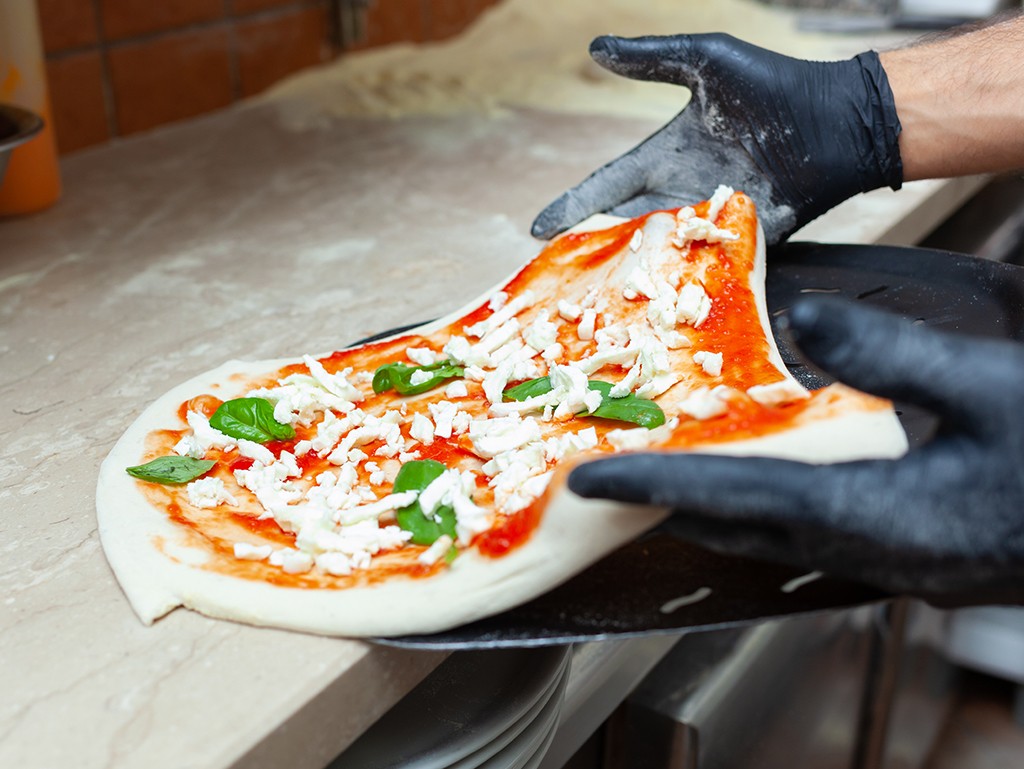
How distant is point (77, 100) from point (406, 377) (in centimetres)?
128

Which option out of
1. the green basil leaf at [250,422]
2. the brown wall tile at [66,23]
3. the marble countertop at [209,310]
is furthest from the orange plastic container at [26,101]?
the green basil leaf at [250,422]

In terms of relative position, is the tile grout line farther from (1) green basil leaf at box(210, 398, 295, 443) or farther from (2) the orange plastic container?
(1) green basil leaf at box(210, 398, 295, 443)

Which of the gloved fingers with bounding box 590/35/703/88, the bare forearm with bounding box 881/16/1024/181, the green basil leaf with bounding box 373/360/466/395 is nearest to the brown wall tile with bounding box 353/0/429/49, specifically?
the gloved fingers with bounding box 590/35/703/88

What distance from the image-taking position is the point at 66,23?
185 centimetres

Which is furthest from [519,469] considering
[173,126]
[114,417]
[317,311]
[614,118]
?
[173,126]

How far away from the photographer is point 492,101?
2250 mm

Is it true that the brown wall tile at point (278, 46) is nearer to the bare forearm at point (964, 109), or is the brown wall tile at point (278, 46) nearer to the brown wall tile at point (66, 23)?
the brown wall tile at point (66, 23)

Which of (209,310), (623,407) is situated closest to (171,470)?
(623,407)

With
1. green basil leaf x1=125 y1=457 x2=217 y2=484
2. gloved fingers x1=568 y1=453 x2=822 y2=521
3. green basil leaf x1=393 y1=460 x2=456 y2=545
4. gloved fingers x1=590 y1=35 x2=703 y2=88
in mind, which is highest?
gloved fingers x1=590 y1=35 x2=703 y2=88

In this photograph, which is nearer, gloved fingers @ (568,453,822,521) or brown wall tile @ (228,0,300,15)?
gloved fingers @ (568,453,822,521)

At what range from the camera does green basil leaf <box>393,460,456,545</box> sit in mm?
741

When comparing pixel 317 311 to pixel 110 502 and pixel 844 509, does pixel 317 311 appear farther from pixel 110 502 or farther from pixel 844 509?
pixel 844 509

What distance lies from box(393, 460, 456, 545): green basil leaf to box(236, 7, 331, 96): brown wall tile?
1.69 metres

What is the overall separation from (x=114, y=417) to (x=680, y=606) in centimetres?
61
